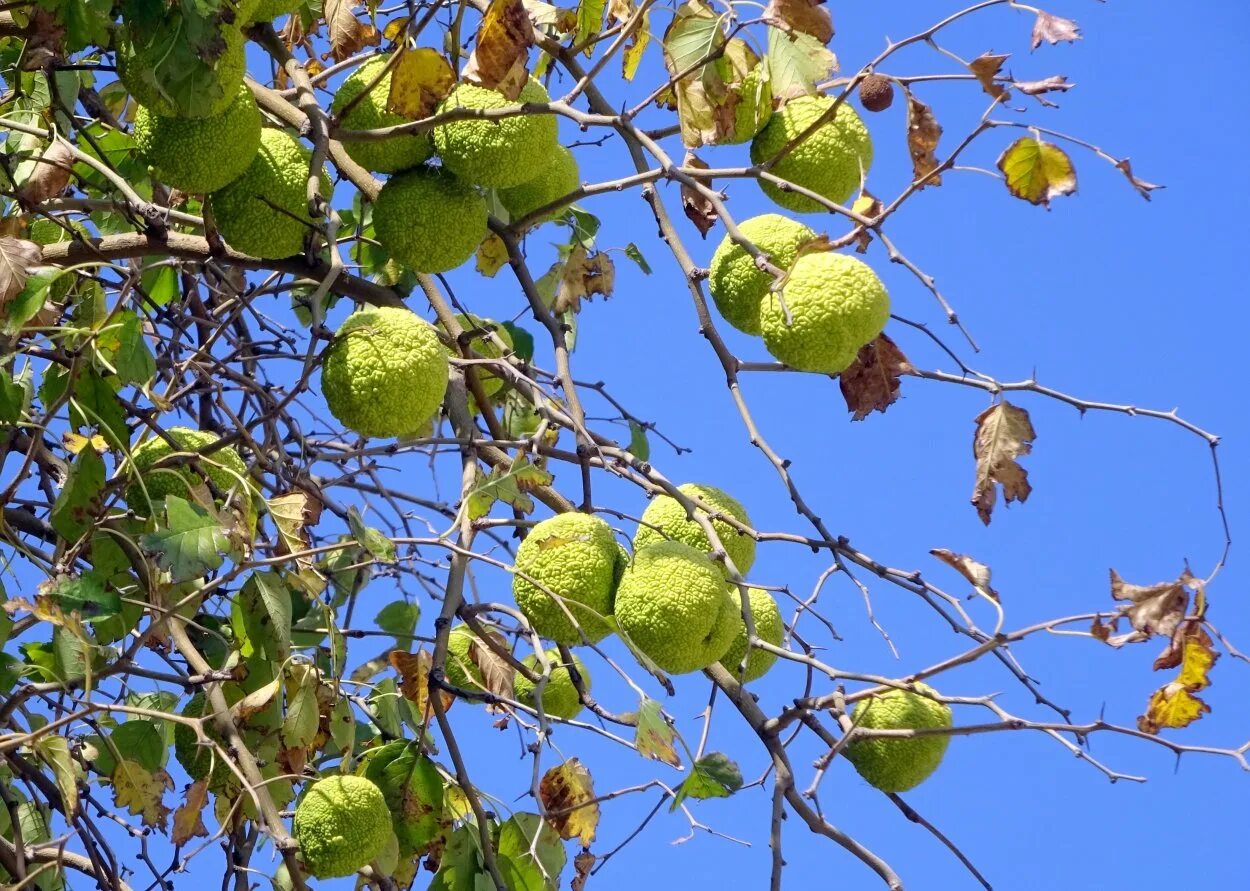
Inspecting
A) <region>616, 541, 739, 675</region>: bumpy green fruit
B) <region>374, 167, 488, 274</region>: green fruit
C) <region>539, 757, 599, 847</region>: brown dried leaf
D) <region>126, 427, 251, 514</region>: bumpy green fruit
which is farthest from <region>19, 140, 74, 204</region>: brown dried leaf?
A: <region>539, 757, 599, 847</region>: brown dried leaf

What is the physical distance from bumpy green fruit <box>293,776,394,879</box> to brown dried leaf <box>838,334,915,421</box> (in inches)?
37.1

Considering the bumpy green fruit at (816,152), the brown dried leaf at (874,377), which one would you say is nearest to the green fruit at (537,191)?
the bumpy green fruit at (816,152)

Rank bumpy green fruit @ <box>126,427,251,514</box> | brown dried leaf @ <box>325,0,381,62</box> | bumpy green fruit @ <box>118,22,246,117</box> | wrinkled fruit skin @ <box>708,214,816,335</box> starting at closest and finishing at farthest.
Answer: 1. bumpy green fruit @ <box>118,22,246,117</box>
2. wrinkled fruit skin @ <box>708,214,816,335</box>
3. bumpy green fruit @ <box>126,427,251,514</box>
4. brown dried leaf @ <box>325,0,381,62</box>

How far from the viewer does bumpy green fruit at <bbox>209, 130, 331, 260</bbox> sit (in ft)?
7.39

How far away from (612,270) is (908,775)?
4.80ft

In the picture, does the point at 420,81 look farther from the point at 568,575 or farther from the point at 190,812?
the point at 190,812

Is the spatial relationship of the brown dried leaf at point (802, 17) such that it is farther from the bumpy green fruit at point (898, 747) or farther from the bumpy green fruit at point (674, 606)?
the bumpy green fruit at point (898, 747)

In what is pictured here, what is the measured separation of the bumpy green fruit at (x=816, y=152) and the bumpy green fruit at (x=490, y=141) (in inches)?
14.0

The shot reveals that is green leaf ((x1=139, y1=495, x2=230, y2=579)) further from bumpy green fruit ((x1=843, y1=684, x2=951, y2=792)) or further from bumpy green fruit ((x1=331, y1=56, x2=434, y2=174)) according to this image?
bumpy green fruit ((x1=843, y1=684, x2=951, y2=792))

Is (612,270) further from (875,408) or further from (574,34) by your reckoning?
(875,408)

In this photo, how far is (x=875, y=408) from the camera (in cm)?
228

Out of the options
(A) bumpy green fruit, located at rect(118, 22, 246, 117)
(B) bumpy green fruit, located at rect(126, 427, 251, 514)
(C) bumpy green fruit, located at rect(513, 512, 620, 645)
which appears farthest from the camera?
(B) bumpy green fruit, located at rect(126, 427, 251, 514)

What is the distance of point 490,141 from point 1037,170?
2.68 ft

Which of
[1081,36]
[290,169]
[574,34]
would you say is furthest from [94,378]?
[1081,36]
